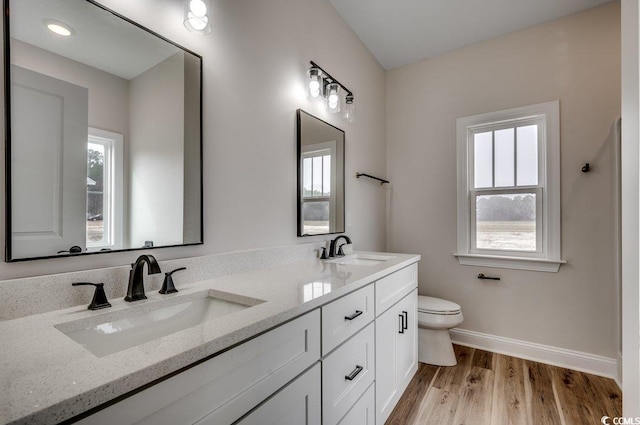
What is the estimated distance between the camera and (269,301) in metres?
0.96

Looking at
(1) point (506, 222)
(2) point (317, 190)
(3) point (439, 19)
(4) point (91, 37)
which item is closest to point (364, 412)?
(2) point (317, 190)

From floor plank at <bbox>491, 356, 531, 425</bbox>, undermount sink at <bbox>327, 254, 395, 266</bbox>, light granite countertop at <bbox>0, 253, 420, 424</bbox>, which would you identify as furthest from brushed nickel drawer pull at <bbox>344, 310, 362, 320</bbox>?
floor plank at <bbox>491, 356, 531, 425</bbox>

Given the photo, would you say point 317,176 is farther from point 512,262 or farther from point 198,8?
point 512,262

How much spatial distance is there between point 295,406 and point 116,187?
93cm

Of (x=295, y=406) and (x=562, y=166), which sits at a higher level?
(x=562, y=166)

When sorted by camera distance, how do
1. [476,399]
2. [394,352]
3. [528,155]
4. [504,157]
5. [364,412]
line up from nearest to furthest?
1. [364,412]
2. [394,352]
3. [476,399]
4. [528,155]
5. [504,157]

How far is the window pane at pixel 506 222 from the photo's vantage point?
8.17ft

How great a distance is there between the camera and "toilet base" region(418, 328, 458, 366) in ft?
7.63

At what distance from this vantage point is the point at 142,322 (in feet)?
3.00

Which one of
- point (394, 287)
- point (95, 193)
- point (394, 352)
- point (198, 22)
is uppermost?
point (198, 22)

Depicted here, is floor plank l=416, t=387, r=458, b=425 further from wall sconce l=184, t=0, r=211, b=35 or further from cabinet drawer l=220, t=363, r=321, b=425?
wall sconce l=184, t=0, r=211, b=35

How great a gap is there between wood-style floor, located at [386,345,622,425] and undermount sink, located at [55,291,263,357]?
129 cm

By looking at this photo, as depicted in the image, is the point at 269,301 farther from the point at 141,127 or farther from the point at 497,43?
the point at 497,43

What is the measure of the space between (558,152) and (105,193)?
2.95 m
